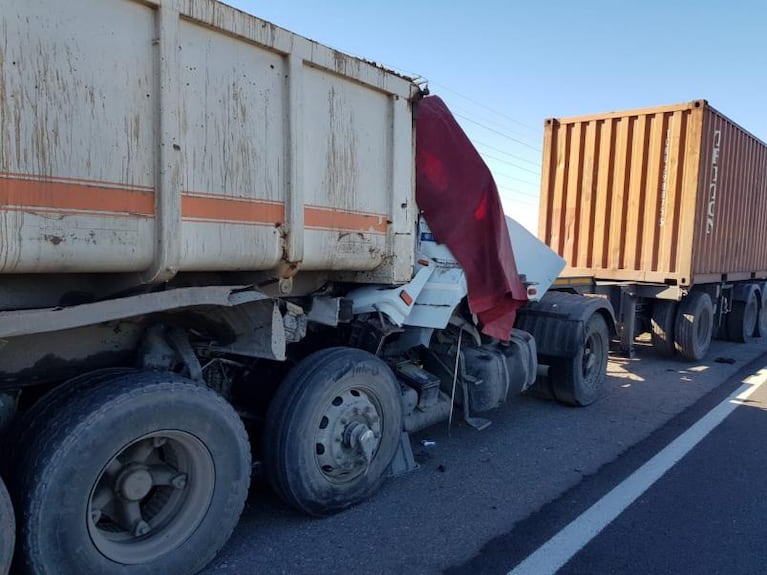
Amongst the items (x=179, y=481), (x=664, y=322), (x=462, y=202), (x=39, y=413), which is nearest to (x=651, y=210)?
(x=664, y=322)

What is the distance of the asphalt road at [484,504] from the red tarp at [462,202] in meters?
1.30

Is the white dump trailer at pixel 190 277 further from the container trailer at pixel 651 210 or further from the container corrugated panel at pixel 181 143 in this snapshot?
the container trailer at pixel 651 210

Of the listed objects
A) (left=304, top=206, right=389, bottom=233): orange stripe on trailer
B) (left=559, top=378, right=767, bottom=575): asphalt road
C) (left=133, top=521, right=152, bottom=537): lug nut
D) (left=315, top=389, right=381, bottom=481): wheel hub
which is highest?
(left=304, top=206, right=389, bottom=233): orange stripe on trailer

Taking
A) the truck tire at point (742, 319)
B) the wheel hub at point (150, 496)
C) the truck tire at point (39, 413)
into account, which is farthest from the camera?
the truck tire at point (742, 319)

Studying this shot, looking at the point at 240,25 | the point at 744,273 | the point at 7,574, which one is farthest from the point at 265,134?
the point at 744,273

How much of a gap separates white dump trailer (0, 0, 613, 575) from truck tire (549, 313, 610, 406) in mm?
2358

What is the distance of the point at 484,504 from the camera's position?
13.2 ft

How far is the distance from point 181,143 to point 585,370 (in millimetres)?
5227

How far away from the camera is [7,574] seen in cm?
222

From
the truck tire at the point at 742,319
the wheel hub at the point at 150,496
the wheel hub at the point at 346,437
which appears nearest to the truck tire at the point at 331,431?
the wheel hub at the point at 346,437

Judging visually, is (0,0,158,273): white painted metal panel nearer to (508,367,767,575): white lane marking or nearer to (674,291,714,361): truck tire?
(508,367,767,575): white lane marking

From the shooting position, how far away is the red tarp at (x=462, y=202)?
15.4 ft

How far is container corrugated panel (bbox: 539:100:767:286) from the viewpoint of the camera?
341 inches

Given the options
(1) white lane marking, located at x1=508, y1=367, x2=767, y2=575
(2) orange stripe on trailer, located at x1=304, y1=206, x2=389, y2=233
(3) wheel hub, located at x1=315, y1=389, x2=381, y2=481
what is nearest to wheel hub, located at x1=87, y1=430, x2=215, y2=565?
(3) wheel hub, located at x1=315, y1=389, x2=381, y2=481
